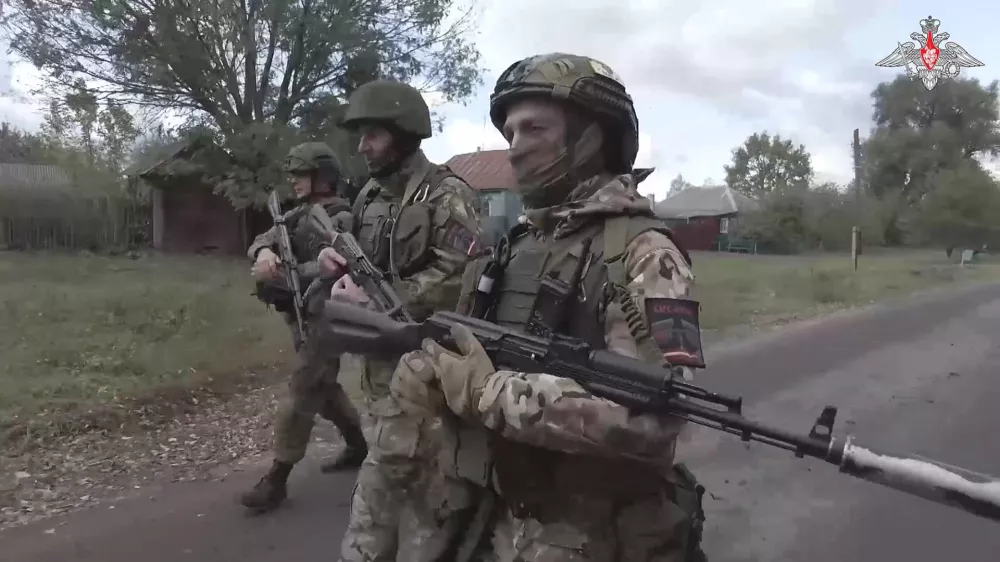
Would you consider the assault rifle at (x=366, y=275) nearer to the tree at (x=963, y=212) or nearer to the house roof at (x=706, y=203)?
the tree at (x=963, y=212)

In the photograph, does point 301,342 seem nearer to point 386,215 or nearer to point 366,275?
point 386,215

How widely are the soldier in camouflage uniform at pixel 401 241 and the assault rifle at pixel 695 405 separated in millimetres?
730

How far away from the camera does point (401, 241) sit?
11.6 ft

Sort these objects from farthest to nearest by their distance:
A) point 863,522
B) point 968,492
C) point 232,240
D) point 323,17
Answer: point 232,240
point 323,17
point 863,522
point 968,492

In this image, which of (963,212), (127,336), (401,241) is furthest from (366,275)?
(963,212)

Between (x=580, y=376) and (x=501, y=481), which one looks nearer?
(x=580, y=376)

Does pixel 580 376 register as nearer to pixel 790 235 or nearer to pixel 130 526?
pixel 130 526

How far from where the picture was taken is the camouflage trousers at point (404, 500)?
2344 mm

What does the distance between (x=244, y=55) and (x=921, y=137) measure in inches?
1399

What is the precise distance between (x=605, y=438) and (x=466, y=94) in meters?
16.9

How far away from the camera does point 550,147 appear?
2.19 metres

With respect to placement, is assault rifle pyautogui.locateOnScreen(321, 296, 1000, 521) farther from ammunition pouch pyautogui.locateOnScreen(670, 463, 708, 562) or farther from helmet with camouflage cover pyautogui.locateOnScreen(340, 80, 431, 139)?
helmet with camouflage cover pyautogui.locateOnScreen(340, 80, 431, 139)

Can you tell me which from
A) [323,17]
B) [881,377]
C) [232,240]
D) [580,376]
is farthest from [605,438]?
[232,240]

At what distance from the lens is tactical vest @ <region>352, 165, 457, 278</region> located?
11.7 feet
